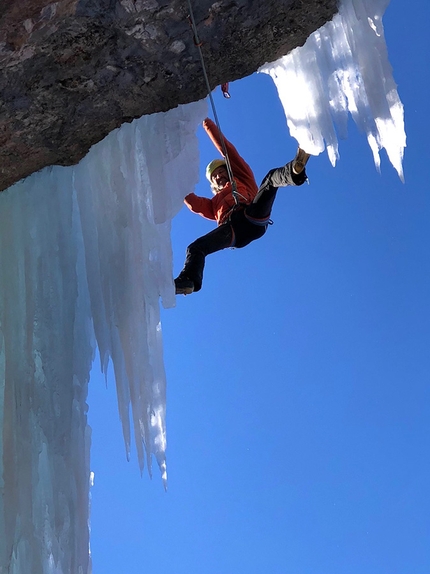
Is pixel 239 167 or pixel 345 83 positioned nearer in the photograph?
pixel 345 83

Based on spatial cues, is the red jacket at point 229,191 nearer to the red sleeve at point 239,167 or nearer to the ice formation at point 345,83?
the red sleeve at point 239,167

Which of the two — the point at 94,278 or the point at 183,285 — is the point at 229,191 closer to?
the point at 183,285

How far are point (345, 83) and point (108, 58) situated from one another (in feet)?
4.60

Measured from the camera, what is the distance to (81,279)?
400 centimetres

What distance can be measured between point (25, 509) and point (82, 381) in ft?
2.46

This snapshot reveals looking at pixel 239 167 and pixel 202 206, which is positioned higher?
pixel 239 167

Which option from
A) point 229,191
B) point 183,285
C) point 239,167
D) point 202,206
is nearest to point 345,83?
point 183,285

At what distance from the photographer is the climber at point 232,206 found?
14.5 feet

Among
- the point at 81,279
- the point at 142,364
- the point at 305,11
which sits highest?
the point at 305,11

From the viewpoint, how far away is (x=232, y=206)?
211 inches

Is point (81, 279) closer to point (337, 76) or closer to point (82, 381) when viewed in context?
point (82, 381)

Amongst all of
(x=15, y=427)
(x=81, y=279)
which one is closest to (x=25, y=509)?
(x=15, y=427)

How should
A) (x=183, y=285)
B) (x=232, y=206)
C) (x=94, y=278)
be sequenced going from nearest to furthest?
1. (x=94, y=278)
2. (x=183, y=285)
3. (x=232, y=206)

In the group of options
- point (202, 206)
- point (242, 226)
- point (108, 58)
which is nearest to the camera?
point (108, 58)
